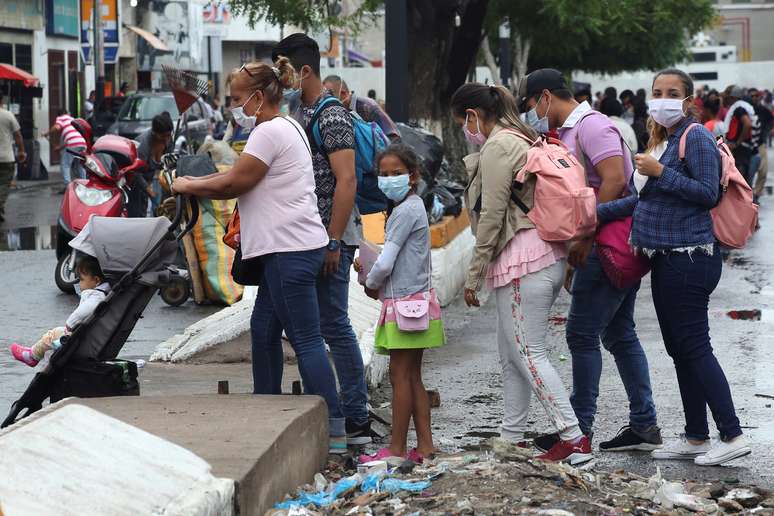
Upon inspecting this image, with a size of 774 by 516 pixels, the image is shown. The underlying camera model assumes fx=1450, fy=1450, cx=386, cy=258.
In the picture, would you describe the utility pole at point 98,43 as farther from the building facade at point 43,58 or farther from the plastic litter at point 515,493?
the plastic litter at point 515,493

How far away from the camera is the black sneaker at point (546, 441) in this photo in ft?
21.3

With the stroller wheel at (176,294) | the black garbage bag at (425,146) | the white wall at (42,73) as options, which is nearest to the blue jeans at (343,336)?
the black garbage bag at (425,146)

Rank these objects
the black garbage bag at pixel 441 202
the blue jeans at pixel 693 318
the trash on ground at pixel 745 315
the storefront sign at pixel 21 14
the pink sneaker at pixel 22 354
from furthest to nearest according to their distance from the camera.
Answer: the storefront sign at pixel 21 14, the black garbage bag at pixel 441 202, the trash on ground at pixel 745 315, the pink sneaker at pixel 22 354, the blue jeans at pixel 693 318

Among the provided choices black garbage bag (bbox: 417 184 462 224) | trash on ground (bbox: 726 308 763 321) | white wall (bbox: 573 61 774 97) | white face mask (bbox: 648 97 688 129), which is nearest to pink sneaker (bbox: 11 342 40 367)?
white face mask (bbox: 648 97 688 129)

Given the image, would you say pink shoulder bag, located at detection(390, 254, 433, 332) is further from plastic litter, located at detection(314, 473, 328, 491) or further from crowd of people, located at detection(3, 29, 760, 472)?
plastic litter, located at detection(314, 473, 328, 491)

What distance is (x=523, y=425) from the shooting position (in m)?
6.51

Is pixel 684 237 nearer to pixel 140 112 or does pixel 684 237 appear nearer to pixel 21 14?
pixel 140 112

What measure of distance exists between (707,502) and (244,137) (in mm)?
8682

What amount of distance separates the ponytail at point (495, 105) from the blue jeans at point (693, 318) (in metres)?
0.86

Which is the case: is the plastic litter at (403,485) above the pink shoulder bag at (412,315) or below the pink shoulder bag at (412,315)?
below

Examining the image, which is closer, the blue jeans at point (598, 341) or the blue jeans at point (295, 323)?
the blue jeans at point (295, 323)

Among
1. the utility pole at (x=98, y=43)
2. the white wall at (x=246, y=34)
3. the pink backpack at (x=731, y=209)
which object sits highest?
the white wall at (x=246, y=34)

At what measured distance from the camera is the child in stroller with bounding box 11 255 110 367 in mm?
7004

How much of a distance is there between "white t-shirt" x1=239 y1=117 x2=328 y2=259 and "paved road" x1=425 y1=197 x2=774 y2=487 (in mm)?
1361
